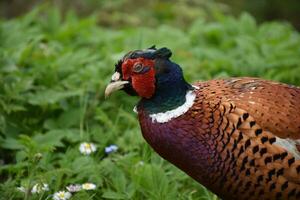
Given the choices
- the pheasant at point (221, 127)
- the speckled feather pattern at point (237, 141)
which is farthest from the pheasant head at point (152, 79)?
the speckled feather pattern at point (237, 141)

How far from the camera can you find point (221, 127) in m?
3.52

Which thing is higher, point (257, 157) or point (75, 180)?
point (257, 157)

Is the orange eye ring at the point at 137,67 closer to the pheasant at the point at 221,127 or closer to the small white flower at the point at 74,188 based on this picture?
the pheasant at the point at 221,127

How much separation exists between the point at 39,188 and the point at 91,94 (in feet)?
5.96

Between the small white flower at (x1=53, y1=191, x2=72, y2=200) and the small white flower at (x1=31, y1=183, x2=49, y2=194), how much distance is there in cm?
9

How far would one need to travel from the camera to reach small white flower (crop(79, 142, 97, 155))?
4.60m

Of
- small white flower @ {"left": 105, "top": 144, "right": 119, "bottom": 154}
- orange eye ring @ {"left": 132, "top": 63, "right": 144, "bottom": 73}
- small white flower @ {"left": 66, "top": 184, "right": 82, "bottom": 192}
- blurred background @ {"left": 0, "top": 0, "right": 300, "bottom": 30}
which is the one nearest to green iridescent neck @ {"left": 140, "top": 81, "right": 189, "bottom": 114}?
orange eye ring @ {"left": 132, "top": 63, "right": 144, "bottom": 73}

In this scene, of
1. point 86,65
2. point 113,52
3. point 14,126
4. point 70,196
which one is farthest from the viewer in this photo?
point 113,52

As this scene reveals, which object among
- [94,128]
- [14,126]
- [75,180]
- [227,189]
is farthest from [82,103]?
[227,189]

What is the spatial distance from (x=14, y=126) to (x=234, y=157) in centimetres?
225

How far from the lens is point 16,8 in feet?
29.8

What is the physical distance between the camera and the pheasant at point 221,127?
135 inches

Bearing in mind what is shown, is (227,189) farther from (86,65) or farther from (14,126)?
(86,65)

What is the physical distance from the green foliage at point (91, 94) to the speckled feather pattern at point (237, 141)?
713 millimetres
